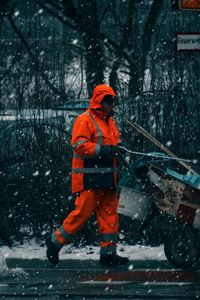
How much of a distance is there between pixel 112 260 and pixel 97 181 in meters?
0.77

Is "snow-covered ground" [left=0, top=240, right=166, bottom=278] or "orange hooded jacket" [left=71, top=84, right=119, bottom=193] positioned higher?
"orange hooded jacket" [left=71, top=84, right=119, bottom=193]

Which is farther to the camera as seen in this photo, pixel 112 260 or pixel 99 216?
pixel 99 216

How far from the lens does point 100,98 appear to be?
9.23 meters

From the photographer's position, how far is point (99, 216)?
9.37m

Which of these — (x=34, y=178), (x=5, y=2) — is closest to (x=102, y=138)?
(x=34, y=178)

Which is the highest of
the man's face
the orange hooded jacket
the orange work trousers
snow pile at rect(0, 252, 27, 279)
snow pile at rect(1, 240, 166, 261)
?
the man's face

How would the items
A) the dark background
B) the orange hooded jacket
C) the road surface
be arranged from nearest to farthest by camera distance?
1. the road surface
2. the orange hooded jacket
3. the dark background

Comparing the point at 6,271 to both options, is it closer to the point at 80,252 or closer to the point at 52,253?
the point at 52,253

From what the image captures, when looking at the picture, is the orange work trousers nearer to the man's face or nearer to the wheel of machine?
the wheel of machine

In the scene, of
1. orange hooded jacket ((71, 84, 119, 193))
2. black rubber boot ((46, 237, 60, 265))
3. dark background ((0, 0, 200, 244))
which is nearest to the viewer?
orange hooded jacket ((71, 84, 119, 193))

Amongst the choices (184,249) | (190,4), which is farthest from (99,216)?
(190,4)

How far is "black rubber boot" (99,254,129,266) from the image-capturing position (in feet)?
30.2

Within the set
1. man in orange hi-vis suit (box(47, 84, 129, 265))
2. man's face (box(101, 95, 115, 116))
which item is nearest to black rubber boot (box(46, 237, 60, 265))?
man in orange hi-vis suit (box(47, 84, 129, 265))

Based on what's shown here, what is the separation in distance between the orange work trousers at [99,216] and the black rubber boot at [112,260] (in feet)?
Result: 0.16
